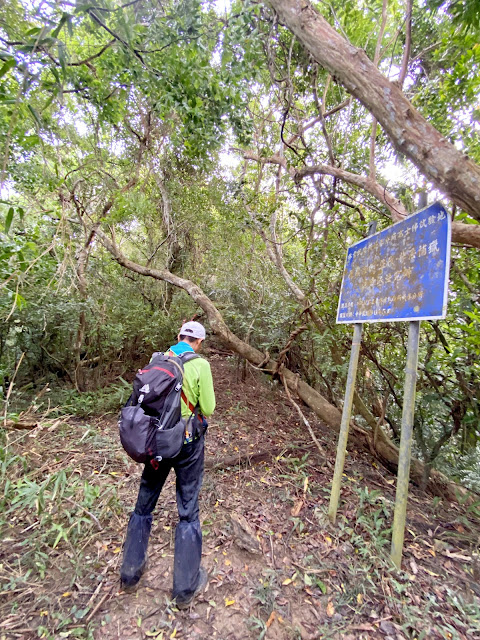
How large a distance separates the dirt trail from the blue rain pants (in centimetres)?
20

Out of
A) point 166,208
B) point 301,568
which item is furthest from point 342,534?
point 166,208

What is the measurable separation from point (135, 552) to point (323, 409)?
2.98 meters

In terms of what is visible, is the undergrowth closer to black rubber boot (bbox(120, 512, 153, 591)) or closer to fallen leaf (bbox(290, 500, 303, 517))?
black rubber boot (bbox(120, 512, 153, 591))

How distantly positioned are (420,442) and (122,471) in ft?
12.6

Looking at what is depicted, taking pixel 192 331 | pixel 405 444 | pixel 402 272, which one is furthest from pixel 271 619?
pixel 402 272

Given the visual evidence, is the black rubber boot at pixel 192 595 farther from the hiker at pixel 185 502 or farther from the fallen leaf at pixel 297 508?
the fallen leaf at pixel 297 508

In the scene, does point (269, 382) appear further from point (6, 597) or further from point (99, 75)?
point (99, 75)

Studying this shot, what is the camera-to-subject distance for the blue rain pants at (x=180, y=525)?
2.22 meters

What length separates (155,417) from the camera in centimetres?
216

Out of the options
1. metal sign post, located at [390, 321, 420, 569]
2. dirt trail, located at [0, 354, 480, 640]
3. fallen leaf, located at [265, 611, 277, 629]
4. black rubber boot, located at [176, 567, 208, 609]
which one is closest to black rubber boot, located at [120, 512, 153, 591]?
dirt trail, located at [0, 354, 480, 640]

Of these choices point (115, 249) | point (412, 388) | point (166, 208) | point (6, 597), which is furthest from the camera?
point (166, 208)

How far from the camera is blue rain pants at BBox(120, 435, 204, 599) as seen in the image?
7.29ft

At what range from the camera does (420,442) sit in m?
3.85

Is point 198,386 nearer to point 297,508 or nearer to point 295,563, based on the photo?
point 295,563
